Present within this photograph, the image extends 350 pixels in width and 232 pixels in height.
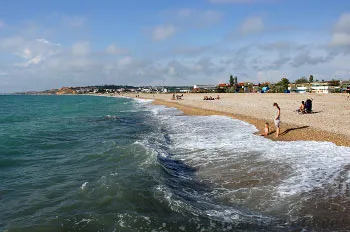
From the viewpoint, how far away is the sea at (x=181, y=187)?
8.07 m

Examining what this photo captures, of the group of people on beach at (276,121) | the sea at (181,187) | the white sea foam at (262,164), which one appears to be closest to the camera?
the sea at (181,187)

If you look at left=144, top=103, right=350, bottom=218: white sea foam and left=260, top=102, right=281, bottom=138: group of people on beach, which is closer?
left=144, top=103, right=350, bottom=218: white sea foam

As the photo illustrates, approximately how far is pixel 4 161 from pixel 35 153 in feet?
6.71

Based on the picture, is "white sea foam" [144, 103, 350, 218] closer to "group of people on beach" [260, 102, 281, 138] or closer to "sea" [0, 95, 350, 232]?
"sea" [0, 95, 350, 232]

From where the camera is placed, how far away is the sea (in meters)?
8.07

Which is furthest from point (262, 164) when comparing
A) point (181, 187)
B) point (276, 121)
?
point (276, 121)

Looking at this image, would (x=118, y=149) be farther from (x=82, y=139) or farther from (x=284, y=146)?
(x=284, y=146)

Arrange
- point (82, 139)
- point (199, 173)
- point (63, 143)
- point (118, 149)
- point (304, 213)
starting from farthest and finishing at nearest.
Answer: point (82, 139) → point (63, 143) → point (118, 149) → point (199, 173) → point (304, 213)

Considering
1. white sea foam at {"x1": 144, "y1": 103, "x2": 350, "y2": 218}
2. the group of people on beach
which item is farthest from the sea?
the group of people on beach

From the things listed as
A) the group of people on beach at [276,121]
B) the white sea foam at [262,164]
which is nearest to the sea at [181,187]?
the white sea foam at [262,164]

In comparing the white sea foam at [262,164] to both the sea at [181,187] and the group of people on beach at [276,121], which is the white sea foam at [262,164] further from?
the group of people on beach at [276,121]

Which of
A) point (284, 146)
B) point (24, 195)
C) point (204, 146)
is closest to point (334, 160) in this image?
point (284, 146)

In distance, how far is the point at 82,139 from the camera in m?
23.0

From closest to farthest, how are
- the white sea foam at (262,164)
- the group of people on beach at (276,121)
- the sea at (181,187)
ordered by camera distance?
1. the sea at (181,187)
2. the white sea foam at (262,164)
3. the group of people on beach at (276,121)
